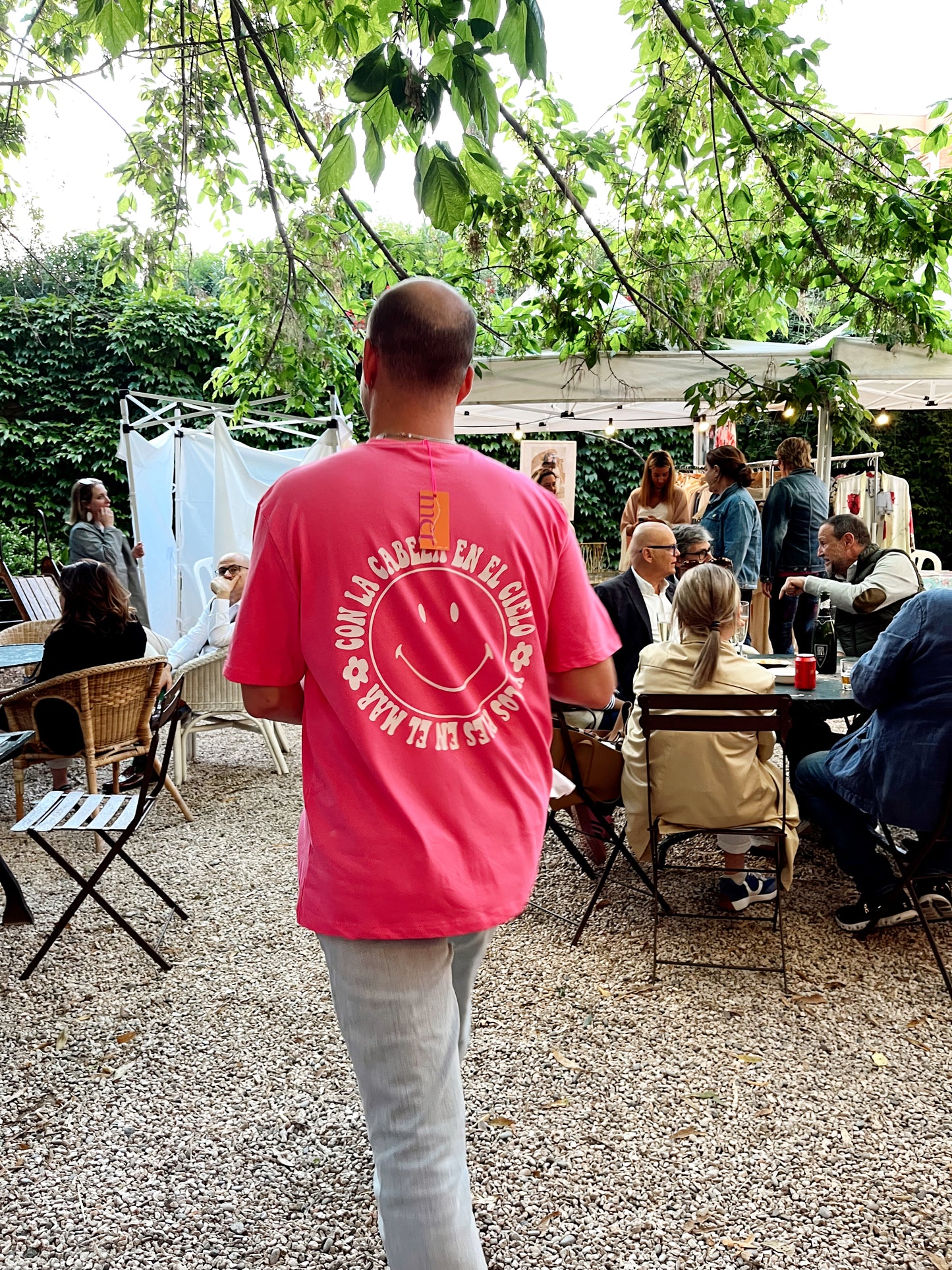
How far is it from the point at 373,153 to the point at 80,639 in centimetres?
337

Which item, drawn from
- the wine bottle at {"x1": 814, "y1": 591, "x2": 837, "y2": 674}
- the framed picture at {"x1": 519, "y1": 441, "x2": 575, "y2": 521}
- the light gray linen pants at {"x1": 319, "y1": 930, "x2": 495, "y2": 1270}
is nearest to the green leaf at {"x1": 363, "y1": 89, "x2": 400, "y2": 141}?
the light gray linen pants at {"x1": 319, "y1": 930, "x2": 495, "y2": 1270}

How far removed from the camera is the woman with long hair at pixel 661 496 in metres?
5.85

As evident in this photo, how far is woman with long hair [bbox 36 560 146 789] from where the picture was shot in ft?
14.2

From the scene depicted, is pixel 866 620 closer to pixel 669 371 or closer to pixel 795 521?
pixel 795 521

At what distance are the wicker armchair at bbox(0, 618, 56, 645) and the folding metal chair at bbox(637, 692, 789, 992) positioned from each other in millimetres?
4298

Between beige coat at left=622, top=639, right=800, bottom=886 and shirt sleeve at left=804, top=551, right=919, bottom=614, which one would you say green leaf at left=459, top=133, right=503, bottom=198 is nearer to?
beige coat at left=622, top=639, right=800, bottom=886

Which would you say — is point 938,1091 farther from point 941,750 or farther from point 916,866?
point 941,750

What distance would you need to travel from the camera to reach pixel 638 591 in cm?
436

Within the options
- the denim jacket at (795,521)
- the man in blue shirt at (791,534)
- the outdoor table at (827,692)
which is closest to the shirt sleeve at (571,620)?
the outdoor table at (827,692)

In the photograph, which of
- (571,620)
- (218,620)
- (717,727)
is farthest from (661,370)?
(571,620)

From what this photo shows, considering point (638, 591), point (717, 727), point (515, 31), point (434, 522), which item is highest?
point (515, 31)

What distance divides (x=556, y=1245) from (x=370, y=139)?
2.22 m

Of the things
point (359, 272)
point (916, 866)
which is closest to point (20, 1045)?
point (916, 866)

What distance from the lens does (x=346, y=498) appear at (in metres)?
1.19
